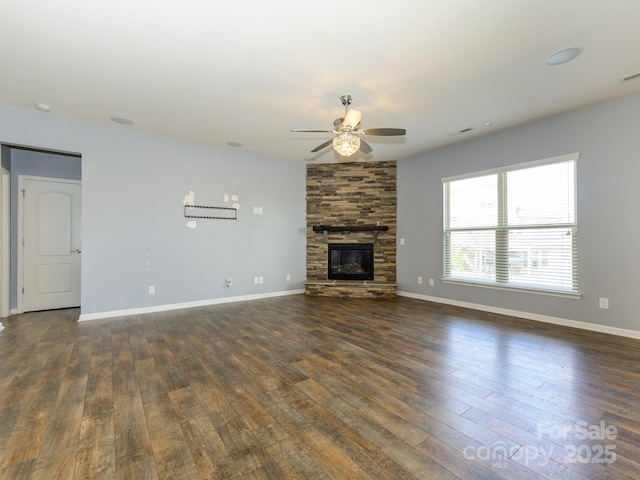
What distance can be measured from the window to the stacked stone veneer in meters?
1.18

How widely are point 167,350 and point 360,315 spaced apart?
259 cm

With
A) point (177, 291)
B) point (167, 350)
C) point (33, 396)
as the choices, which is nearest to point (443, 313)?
point (167, 350)

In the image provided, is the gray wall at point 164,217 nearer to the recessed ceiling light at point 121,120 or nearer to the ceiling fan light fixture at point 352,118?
the recessed ceiling light at point 121,120

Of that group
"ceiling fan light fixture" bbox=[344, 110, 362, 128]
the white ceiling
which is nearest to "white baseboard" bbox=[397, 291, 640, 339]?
the white ceiling

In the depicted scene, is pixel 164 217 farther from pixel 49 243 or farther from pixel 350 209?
pixel 350 209

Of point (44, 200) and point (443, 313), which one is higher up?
point (44, 200)

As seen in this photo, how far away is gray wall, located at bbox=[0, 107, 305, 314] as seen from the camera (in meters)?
4.11

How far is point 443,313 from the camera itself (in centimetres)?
442

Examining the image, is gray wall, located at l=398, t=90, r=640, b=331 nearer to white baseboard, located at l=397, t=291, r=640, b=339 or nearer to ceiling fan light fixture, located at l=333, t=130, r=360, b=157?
white baseboard, located at l=397, t=291, r=640, b=339

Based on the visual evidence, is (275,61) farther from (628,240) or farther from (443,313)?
(628,240)

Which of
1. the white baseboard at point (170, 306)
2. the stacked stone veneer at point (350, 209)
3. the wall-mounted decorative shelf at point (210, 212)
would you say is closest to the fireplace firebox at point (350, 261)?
the stacked stone veneer at point (350, 209)

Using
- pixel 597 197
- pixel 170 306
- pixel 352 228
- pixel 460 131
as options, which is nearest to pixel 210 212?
pixel 170 306

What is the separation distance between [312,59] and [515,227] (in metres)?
3.71

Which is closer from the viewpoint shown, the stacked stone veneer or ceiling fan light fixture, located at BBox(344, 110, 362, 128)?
ceiling fan light fixture, located at BBox(344, 110, 362, 128)
